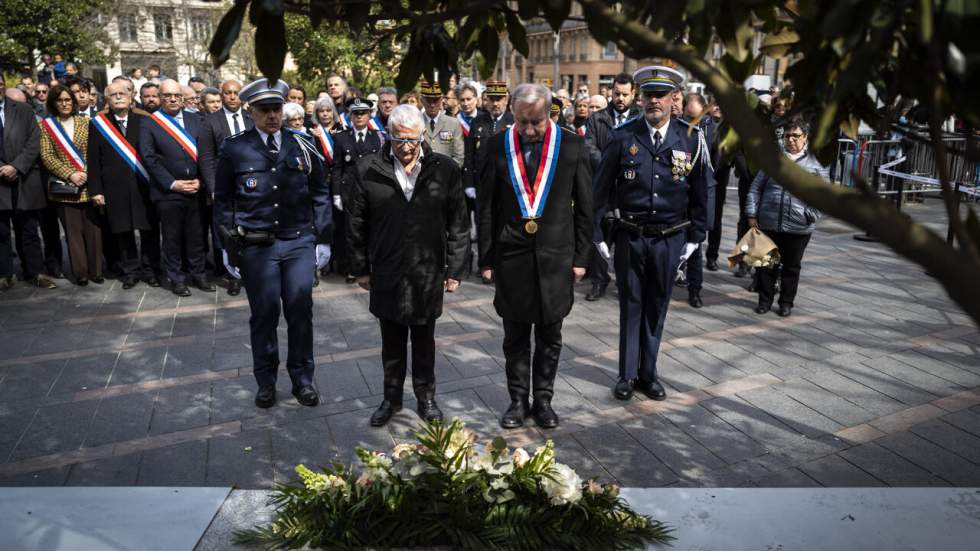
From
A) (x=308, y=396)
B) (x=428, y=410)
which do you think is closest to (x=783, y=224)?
(x=428, y=410)

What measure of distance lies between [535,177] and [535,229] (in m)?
0.31

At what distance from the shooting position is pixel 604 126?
893 cm

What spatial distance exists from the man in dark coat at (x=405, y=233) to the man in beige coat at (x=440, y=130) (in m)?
3.83

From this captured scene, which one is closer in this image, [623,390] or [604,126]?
[623,390]

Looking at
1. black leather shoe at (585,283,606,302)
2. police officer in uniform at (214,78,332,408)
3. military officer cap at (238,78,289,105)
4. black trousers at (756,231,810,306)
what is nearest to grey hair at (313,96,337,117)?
black leather shoe at (585,283,606,302)

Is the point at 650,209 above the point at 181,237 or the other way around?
above

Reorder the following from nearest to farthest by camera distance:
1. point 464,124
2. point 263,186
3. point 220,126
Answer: point 263,186 < point 220,126 < point 464,124

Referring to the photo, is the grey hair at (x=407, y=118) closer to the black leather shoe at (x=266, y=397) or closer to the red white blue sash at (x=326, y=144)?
the black leather shoe at (x=266, y=397)

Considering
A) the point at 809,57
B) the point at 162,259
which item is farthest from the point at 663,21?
the point at 162,259

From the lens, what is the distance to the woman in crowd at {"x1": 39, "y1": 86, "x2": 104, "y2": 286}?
8547mm

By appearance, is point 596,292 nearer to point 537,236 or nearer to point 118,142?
point 537,236

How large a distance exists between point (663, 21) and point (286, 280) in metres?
4.09

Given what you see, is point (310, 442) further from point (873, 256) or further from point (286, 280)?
point (873, 256)

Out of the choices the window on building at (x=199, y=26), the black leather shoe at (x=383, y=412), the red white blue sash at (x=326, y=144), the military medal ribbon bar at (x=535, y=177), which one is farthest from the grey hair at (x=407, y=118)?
the window on building at (x=199, y=26)
